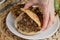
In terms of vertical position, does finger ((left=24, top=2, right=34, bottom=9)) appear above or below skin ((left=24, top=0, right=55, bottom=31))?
above

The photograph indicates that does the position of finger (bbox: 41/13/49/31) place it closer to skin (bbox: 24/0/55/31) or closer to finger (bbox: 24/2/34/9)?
skin (bbox: 24/0/55/31)

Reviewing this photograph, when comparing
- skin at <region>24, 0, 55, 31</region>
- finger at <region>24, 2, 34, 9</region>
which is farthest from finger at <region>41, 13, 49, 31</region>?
finger at <region>24, 2, 34, 9</region>

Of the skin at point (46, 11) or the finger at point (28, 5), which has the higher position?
the finger at point (28, 5)

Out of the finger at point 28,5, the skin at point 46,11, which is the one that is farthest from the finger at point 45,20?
the finger at point 28,5

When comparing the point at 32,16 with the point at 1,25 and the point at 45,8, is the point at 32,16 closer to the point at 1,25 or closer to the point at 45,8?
the point at 45,8

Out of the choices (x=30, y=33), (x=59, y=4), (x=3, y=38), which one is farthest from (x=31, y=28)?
(x=59, y=4)

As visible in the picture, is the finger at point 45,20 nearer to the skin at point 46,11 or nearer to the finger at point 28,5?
the skin at point 46,11

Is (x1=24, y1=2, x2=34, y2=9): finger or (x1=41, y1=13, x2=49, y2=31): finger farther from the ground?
(x1=24, y1=2, x2=34, y2=9): finger

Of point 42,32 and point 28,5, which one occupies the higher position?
point 28,5

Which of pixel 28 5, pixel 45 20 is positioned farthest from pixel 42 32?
pixel 28 5

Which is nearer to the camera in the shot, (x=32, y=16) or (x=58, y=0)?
(x=32, y=16)

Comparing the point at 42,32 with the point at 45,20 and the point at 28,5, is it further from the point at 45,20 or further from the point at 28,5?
the point at 28,5
